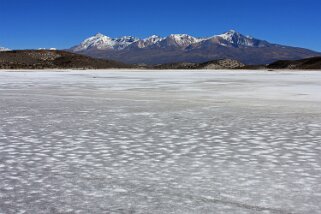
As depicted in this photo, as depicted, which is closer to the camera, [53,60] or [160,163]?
[160,163]

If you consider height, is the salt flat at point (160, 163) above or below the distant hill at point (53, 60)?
above

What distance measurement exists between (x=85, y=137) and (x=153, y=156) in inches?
82.3

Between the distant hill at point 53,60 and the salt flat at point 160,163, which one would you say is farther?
the distant hill at point 53,60

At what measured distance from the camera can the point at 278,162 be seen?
264 inches

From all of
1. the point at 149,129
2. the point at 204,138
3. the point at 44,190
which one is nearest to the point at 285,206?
the point at 44,190

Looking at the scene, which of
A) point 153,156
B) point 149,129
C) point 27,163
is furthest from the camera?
point 149,129

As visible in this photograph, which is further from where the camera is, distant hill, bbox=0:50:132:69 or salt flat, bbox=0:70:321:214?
distant hill, bbox=0:50:132:69

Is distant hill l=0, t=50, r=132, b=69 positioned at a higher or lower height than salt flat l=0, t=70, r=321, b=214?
lower

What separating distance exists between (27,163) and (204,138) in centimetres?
331

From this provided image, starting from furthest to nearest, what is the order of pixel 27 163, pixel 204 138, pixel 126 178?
pixel 204 138
pixel 27 163
pixel 126 178

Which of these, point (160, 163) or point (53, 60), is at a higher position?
point (160, 163)

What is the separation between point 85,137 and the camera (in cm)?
878

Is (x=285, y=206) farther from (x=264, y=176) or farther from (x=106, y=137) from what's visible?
(x=106, y=137)

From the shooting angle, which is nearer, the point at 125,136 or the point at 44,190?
the point at 44,190
